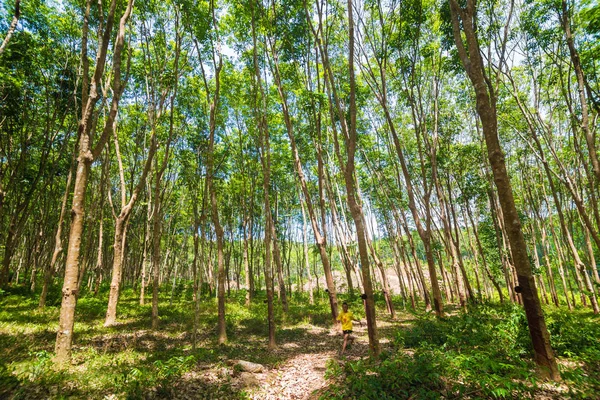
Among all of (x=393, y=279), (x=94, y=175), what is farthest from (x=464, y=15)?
(x=393, y=279)

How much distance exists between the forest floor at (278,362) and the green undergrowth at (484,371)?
0.02 m

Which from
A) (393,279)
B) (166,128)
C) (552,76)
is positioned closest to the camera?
(552,76)

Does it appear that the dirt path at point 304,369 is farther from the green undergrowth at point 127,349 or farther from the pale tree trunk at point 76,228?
the pale tree trunk at point 76,228

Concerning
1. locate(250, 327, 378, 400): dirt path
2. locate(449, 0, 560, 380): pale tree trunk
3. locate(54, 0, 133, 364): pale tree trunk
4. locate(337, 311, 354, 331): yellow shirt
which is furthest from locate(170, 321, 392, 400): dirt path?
locate(449, 0, 560, 380): pale tree trunk

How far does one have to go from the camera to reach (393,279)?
202ft

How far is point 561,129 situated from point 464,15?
17562 millimetres

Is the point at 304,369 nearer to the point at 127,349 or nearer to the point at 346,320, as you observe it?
the point at 346,320

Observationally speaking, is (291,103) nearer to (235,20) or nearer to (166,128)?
(235,20)

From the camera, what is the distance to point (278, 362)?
8188 mm

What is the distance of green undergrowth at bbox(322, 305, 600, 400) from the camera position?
4.19m

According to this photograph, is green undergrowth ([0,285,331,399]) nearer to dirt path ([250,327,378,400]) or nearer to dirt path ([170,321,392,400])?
dirt path ([170,321,392,400])

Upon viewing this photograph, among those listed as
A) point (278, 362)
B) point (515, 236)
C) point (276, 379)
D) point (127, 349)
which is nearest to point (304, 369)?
point (278, 362)

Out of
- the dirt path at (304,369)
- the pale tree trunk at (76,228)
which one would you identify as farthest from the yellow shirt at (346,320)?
the pale tree trunk at (76,228)

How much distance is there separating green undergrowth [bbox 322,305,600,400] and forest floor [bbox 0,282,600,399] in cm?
2
